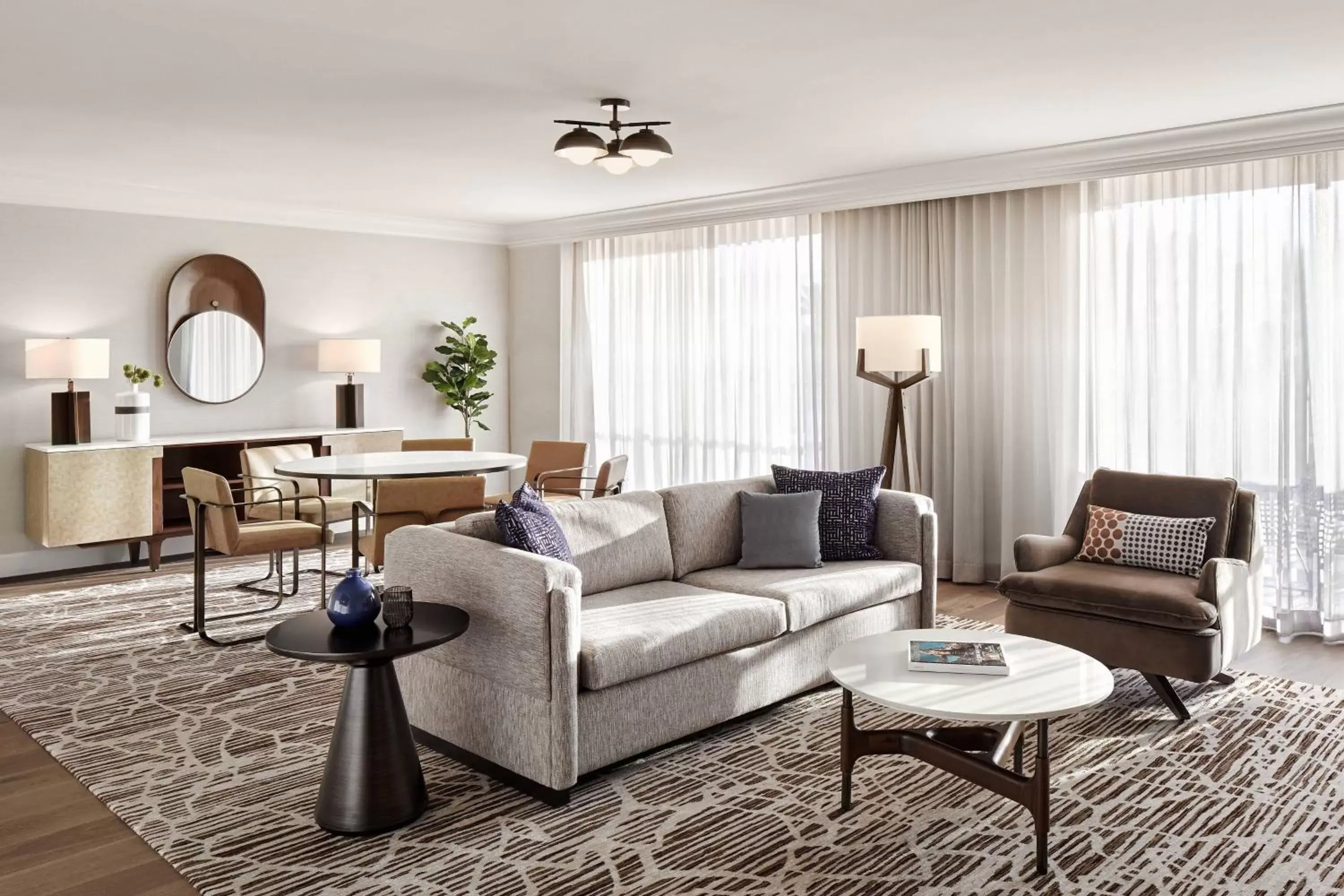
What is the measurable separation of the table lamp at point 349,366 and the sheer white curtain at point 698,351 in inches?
67.7

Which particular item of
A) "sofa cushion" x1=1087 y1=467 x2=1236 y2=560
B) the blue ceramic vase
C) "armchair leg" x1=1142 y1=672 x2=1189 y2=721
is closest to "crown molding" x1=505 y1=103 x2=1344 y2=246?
"sofa cushion" x1=1087 y1=467 x2=1236 y2=560

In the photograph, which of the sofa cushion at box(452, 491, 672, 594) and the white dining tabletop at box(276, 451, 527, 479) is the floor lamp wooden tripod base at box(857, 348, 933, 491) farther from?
the white dining tabletop at box(276, 451, 527, 479)

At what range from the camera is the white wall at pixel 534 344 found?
892 centimetres

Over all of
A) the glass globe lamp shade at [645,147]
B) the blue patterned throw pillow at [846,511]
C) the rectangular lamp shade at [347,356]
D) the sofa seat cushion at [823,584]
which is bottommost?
the sofa seat cushion at [823,584]

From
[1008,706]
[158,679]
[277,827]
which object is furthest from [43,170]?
[1008,706]

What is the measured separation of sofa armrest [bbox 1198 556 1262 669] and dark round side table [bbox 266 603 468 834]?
2849 millimetres

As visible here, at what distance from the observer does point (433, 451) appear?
672 centimetres

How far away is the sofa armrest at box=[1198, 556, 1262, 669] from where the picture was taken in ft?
13.1

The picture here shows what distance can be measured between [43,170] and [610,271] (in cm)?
400

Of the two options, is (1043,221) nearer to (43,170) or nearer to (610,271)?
(610,271)

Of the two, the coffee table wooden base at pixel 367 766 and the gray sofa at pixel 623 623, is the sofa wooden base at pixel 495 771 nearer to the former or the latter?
the gray sofa at pixel 623 623

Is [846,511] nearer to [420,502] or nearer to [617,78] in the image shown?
[420,502]

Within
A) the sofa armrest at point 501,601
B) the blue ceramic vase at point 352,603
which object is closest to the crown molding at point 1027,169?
the sofa armrest at point 501,601

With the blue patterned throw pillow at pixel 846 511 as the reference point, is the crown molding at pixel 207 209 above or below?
above
